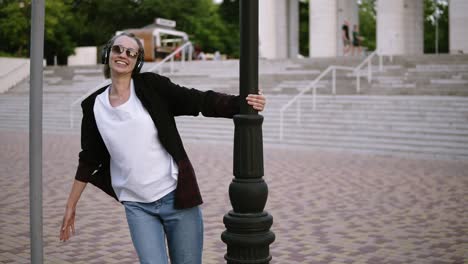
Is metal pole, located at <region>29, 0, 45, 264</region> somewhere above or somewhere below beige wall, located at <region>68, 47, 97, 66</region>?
below

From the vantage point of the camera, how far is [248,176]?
328 centimetres

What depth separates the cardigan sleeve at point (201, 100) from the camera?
326 cm

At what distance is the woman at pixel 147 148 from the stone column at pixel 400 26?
28.0m

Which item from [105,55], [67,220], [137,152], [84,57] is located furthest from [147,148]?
[84,57]

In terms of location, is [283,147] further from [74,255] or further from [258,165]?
[258,165]

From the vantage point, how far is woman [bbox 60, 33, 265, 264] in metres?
3.14

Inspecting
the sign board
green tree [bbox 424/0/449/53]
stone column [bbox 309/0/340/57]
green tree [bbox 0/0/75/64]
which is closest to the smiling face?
stone column [bbox 309/0/340/57]

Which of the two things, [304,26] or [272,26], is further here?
[304,26]

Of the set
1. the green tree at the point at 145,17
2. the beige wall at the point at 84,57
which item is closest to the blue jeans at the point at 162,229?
the beige wall at the point at 84,57

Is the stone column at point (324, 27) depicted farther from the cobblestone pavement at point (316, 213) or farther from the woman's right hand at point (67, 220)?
Answer: the woman's right hand at point (67, 220)

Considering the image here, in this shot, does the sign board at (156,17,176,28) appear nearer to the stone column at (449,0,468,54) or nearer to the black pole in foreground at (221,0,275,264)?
the stone column at (449,0,468,54)

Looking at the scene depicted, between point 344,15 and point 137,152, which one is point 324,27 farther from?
point 137,152

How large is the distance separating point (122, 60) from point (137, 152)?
1.58 ft

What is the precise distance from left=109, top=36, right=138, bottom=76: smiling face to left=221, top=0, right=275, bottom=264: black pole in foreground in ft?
1.83
